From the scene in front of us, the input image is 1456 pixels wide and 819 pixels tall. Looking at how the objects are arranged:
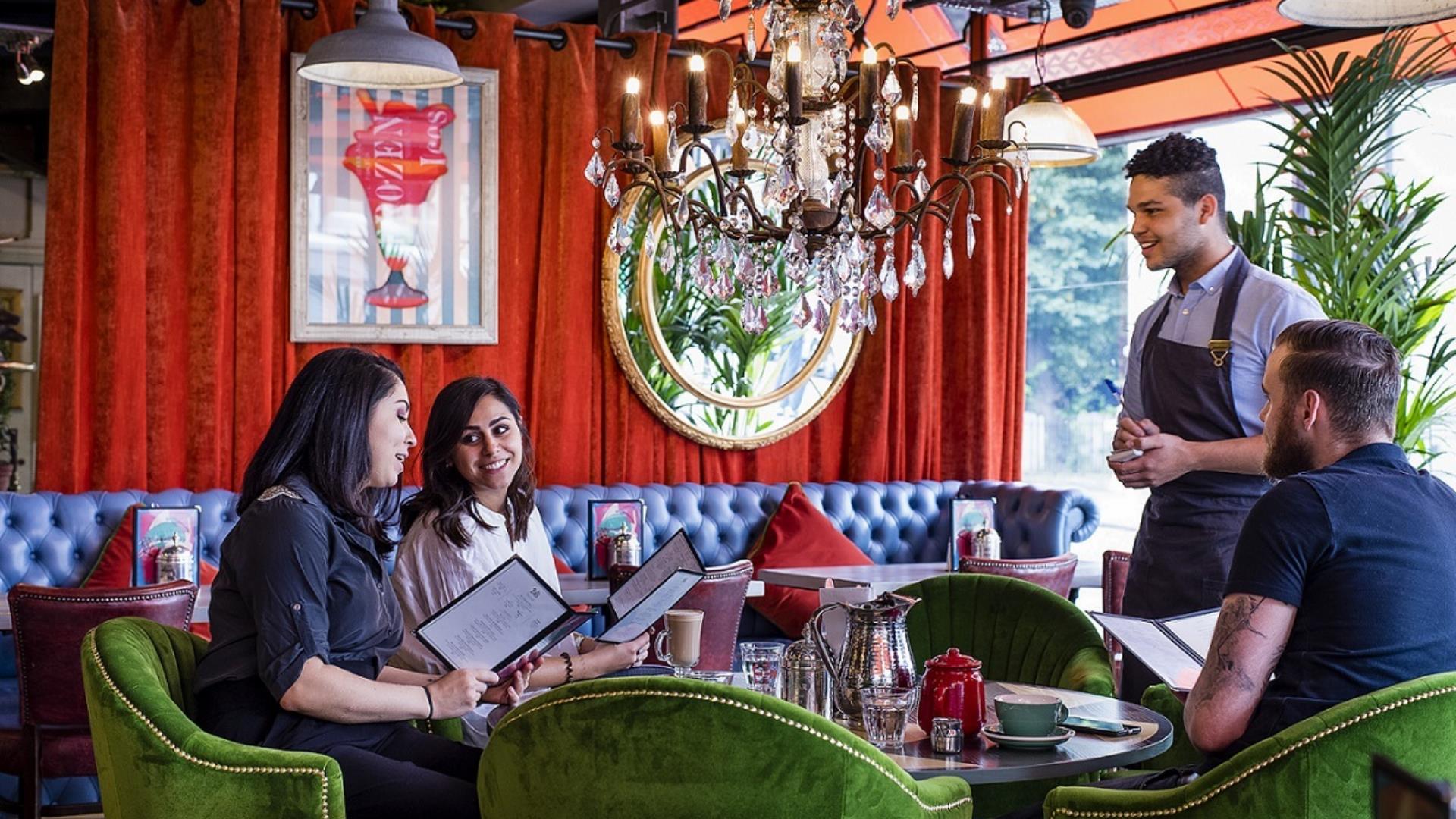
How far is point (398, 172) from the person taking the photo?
614 cm

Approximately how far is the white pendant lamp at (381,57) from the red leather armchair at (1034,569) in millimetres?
2421

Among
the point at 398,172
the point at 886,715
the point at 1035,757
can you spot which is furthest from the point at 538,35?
the point at 1035,757

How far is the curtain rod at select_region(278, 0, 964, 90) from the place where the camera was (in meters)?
5.89

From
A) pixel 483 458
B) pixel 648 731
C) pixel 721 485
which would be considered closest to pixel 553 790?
pixel 648 731

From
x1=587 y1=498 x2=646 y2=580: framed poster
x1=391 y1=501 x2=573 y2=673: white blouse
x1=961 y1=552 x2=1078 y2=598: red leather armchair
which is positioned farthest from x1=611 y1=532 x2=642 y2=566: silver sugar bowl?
x1=391 y1=501 x2=573 y2=673: white blouse

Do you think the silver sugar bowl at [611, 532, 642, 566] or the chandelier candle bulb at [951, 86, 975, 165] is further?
the silver sugar bowl at [611, 532, 642, 566]

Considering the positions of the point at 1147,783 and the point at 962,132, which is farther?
the point at 962,132

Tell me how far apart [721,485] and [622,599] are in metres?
3.56

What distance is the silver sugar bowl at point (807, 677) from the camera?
108 inches

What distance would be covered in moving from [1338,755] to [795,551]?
14.2 feet

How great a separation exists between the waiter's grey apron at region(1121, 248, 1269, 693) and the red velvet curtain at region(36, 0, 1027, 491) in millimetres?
3414

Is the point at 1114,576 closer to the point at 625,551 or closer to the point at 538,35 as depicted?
the point at 625,551

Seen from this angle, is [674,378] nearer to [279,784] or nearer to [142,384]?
[142,384]

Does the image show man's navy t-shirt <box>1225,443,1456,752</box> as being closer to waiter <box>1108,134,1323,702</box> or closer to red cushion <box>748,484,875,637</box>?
waiter <box>1108,134,1323,702</box>
